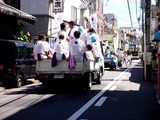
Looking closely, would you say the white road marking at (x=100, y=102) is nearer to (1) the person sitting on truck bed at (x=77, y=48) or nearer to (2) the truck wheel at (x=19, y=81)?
(1) the person sitting on truck bed at (x=77, y=48)

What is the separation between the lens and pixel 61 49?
14.5 meters

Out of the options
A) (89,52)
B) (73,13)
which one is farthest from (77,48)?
(73,13)

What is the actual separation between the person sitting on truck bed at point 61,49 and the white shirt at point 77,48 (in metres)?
0.25

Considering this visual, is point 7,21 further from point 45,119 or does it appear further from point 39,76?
point 45,119

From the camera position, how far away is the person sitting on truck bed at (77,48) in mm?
14441

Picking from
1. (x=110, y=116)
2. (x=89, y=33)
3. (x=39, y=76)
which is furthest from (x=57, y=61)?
(x=110, y=116)

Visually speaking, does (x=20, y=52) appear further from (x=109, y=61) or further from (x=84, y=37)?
(x=109, y=61)

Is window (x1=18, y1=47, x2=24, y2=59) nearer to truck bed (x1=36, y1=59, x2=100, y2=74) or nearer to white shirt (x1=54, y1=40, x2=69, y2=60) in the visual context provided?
truck bed (x1=36, y1=59, x2=100, y2=74)

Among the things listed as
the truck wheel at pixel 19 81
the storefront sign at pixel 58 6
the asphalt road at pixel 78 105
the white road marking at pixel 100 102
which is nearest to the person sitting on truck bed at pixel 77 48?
the asphalt road at pixel 78 105

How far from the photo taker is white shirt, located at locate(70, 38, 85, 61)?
47.4 feet

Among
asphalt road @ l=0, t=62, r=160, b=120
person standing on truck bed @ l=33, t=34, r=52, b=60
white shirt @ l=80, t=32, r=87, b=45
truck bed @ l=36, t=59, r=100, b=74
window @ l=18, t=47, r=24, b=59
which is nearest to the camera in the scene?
asphalt road @ l=0, t=62, r=160, b=120

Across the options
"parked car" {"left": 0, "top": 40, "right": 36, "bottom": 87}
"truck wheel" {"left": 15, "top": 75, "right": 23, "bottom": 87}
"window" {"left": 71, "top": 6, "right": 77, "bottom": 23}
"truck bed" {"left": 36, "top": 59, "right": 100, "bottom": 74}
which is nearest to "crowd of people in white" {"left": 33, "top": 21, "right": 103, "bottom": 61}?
"truck bed" {"left": 36, "top": 59, "right": 100, "bottom": 74}

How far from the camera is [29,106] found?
10.9m

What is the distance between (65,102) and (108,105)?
1.42 metres
